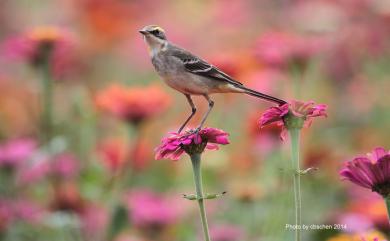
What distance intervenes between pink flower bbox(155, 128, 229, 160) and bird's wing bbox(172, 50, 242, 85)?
2.06 feet

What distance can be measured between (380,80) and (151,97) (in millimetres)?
1751

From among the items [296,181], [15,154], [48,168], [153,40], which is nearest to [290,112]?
[296,181]

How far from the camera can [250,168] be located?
395 centimetres

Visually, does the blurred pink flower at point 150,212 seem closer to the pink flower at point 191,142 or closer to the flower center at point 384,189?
the pink flower at point 191,142

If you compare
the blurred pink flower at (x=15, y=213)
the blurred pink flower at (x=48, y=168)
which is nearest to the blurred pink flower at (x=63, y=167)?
the blurred pink flower at (x=48, y=168)

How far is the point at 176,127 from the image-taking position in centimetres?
420

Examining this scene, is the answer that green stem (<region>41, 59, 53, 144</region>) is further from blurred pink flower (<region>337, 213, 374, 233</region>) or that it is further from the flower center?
the flower center

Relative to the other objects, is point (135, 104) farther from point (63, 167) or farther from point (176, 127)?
point (176, 127)

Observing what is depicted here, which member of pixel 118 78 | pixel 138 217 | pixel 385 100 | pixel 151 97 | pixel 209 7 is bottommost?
pixel 138 217

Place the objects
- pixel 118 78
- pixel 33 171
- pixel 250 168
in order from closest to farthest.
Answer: pixel 33 171
pixel 250 168
pixel 118 78

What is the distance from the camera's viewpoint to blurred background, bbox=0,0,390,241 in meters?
3.15

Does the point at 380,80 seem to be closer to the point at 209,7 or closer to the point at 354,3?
the point at 354,3

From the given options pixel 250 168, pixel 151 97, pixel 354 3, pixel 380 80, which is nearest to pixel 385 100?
pixel 380 80

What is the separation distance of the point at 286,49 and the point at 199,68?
1176 mm
